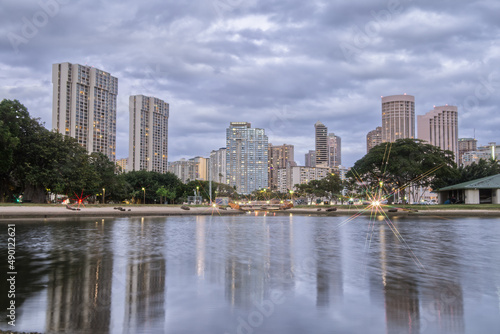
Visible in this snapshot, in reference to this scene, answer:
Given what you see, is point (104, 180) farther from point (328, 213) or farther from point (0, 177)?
point (328, 213)

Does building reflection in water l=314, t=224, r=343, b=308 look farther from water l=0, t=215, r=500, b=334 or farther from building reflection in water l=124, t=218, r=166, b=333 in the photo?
building reflection in water l=124, t=218, r=166, b=333

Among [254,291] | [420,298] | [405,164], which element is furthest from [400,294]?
[405,164]

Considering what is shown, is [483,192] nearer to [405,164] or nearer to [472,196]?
[472,196]

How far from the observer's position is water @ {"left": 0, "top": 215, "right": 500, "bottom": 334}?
6680mm

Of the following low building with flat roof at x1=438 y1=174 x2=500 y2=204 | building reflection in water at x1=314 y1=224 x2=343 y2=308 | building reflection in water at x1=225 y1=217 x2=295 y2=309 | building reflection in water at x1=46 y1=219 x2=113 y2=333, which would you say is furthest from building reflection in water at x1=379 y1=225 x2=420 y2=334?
low building with flat roof at x1=438 y1=174 x2=500 y2=204

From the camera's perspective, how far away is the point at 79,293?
28.2ft

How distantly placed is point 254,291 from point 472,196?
2489 inches

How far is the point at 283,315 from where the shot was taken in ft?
23.5

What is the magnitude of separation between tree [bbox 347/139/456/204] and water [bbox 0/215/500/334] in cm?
5036

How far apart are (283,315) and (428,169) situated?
64.3 metres

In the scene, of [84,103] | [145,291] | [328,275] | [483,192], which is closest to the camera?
[145,291]

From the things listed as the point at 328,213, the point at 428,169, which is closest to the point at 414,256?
the point at 328,213

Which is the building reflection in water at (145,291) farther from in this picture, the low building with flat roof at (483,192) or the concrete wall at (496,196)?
the concrete wall at (496,196)

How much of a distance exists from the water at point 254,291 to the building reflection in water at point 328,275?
1.4 inches
